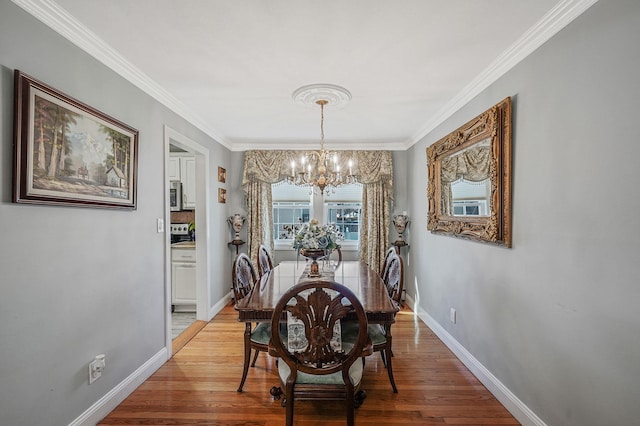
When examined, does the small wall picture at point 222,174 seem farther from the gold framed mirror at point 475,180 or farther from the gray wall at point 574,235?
the gray wall at point 574,235

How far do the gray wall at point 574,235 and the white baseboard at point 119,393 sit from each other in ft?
8.78

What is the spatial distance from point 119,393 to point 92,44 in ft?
7.57

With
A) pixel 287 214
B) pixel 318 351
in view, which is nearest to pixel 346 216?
pixel 287 214

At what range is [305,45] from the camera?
1.93 meters

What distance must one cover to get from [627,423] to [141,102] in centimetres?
344

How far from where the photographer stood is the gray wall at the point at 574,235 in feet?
4.22

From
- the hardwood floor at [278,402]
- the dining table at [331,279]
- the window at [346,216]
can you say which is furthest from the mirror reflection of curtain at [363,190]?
the hardwood floor at [278,402]

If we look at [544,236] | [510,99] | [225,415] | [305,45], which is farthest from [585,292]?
[225,415]

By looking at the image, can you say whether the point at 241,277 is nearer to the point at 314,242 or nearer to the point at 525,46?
the point at 314,242

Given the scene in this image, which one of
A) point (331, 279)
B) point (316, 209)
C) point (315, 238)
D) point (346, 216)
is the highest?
point (316, 209)

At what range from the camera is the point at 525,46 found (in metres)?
1.88

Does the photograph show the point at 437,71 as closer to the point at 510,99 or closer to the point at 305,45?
the point at 510,99

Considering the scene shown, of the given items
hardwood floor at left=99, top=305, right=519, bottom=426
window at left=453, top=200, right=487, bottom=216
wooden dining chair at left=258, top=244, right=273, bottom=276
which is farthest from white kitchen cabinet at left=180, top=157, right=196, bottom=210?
window at left=453, top=200, right=487, bottom=216

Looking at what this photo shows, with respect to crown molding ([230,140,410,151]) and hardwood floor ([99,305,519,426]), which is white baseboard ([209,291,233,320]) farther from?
crown molding ([230,140,410,151])
